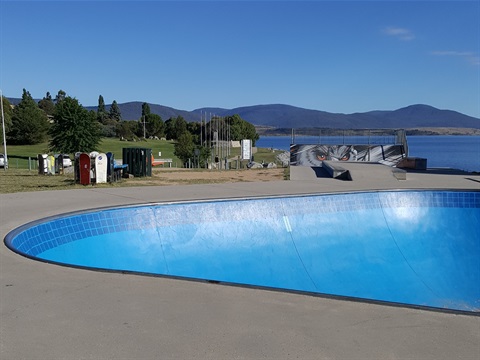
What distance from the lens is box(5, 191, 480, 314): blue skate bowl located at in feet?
30.4

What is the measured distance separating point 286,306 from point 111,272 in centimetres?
234

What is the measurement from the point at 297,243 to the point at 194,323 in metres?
7.35

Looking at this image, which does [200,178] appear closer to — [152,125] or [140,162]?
[140,162]

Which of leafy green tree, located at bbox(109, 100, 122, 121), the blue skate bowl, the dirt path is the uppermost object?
leafy green tree, located at bbox(109, 100, 122, 121)

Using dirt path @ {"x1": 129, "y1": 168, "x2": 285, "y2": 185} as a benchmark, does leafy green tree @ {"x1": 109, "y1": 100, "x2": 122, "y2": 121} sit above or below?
above

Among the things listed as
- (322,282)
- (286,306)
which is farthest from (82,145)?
(286,306)

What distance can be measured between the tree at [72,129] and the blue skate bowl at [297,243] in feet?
68.6

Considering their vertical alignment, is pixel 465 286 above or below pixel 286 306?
below

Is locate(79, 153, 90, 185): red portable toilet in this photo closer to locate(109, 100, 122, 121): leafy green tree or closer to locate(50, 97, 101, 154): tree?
locate(50, 97, 101, 154): tree

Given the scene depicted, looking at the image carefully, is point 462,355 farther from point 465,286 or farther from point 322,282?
point 465,286

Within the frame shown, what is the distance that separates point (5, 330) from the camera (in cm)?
385

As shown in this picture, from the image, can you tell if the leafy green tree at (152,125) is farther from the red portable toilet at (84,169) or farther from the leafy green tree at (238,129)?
the red portable toilet at (84,169)

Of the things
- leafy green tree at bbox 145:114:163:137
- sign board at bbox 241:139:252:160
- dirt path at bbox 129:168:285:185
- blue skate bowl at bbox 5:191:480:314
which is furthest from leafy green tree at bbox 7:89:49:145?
blue skate bowl at bbox 5:191:480:314

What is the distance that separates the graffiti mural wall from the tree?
13427 mm
